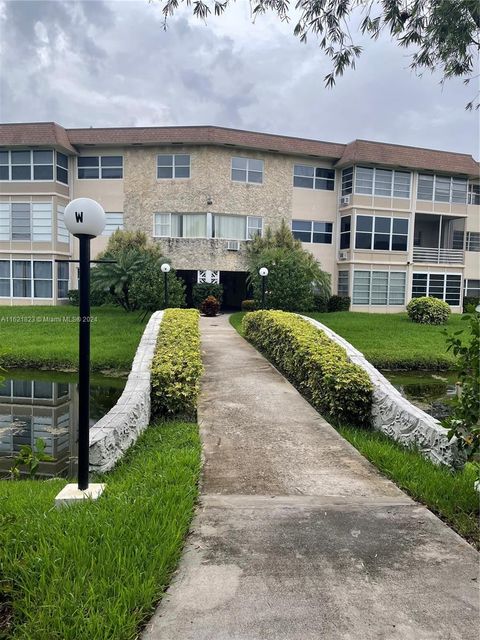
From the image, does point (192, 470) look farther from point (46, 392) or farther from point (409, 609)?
point (46, 392)

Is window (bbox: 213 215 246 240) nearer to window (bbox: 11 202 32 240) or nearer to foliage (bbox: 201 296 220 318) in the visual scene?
foliage (bbox: 201 296 220 318)

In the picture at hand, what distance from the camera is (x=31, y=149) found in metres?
23.8

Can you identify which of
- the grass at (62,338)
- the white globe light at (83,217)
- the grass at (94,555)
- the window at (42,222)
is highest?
the window at (42,222)

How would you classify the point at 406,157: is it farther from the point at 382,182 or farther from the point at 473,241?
the point at 473,241

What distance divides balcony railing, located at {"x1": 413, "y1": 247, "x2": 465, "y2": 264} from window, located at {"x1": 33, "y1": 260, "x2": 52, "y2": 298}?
19.3 meters

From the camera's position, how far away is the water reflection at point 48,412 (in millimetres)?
6310

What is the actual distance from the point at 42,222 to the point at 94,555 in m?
23.8

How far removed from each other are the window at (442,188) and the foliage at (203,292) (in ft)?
41.3

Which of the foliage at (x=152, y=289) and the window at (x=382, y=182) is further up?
the window at (x=382, y=182)

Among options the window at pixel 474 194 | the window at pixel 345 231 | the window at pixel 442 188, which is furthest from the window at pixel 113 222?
the window at pixel 474 194

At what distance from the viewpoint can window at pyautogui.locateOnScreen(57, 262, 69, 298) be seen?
2453 cm

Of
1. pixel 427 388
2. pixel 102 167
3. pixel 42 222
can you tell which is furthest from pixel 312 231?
pixel 427 388

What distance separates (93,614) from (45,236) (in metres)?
24.2

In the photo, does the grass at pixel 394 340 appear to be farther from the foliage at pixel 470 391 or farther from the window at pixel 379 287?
the foliage at pixel 470 391
